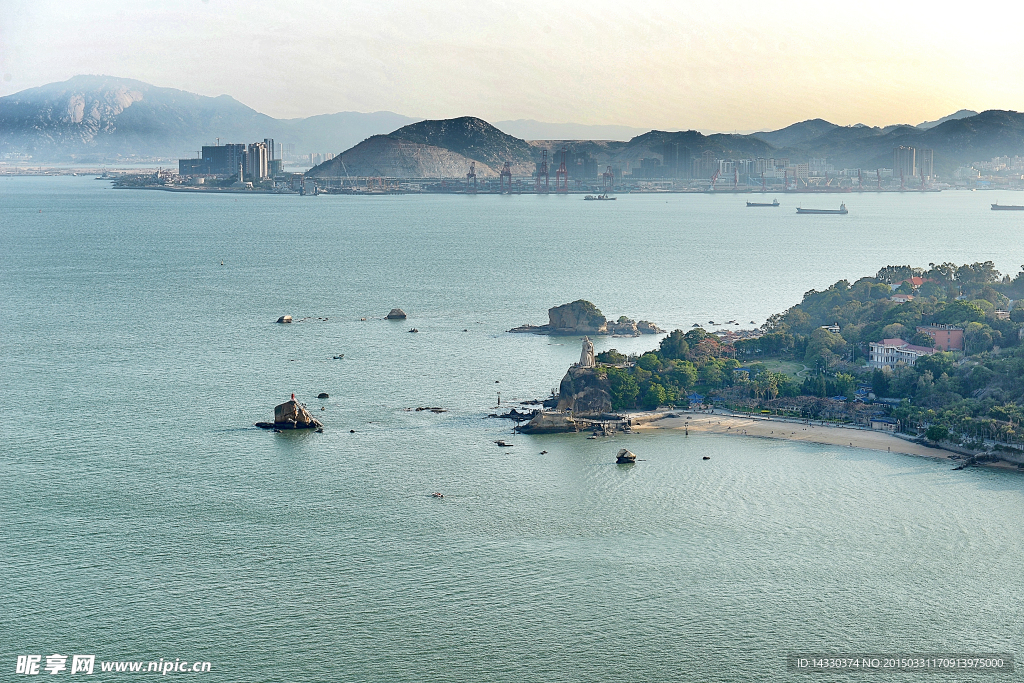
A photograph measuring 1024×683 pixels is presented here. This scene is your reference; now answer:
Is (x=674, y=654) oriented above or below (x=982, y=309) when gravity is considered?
below

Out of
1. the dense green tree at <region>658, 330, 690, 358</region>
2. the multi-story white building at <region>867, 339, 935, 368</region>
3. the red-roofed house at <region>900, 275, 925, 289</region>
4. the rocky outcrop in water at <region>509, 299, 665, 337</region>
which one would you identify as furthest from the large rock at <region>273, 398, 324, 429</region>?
the red-roofed house at <region>900, 275, 925, 289</region>

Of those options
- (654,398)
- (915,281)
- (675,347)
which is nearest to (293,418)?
(654,398)

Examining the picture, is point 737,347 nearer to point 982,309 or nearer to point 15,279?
point 982,309

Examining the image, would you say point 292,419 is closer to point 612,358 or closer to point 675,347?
point 612,358

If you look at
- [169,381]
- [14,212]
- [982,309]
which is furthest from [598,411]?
[14,212]

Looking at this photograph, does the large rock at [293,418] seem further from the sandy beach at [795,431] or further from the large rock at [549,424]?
the sandy beach at [795,431]

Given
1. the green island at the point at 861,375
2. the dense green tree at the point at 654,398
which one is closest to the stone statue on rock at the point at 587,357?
the green island at the point at 861,375
